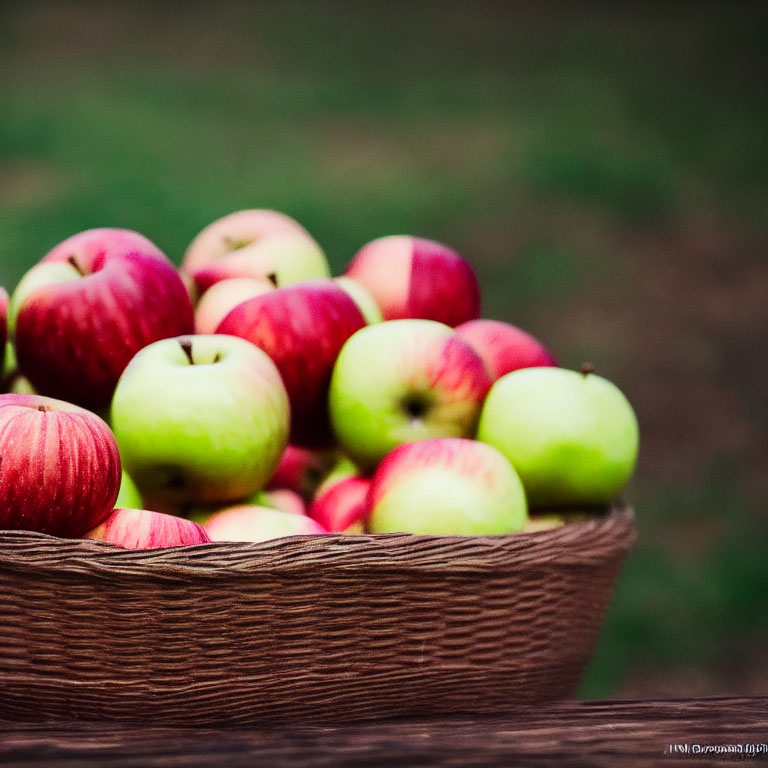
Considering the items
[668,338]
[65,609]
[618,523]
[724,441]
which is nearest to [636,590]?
[724,441]

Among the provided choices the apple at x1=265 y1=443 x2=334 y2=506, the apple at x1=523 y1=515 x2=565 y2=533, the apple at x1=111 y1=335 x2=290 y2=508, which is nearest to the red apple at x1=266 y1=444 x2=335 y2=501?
the apple at x1=265 y1=443 x2=334 y2=506

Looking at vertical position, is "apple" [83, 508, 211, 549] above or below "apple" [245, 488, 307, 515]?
above

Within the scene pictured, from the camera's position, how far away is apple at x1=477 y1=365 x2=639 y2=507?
102cm

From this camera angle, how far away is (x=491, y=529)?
896mm

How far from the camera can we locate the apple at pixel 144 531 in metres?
0.81

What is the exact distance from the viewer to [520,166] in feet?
16.6

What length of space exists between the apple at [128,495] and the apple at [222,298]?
0.77 feet

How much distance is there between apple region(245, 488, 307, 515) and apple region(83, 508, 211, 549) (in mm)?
159

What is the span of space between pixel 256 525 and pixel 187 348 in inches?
7.8

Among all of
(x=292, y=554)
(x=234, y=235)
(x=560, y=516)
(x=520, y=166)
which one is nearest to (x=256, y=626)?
(x=292, y=554)

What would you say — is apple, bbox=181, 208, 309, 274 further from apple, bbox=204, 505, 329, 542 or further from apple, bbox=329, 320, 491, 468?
apple, bbox=204, 505, 329, 542

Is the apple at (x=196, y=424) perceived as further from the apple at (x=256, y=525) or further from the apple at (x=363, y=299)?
the apple at (x=363, y=299)

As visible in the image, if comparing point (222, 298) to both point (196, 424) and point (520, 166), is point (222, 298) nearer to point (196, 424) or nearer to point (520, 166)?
point (196, 424)

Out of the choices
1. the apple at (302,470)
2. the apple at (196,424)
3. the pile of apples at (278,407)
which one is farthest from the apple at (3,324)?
the apple at (302,470)
